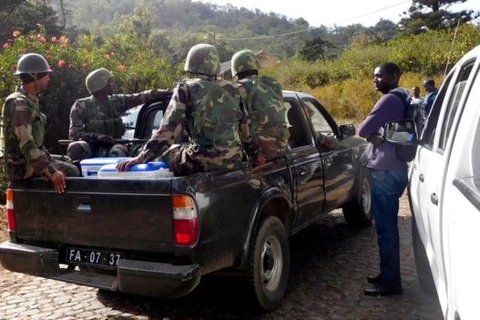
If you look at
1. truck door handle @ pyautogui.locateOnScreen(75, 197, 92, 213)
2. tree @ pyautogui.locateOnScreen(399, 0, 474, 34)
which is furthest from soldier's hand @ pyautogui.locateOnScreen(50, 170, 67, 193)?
tree @ pyautogui.locateOnScreen(399, 0, 474, 34)

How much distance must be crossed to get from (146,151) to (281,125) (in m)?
1.32

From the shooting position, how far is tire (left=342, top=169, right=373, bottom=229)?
620 cm

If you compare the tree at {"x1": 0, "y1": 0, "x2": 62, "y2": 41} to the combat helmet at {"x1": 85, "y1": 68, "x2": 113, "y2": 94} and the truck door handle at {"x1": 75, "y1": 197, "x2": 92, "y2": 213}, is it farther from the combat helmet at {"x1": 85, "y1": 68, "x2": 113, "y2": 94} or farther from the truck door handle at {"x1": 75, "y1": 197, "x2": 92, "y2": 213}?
the truck door handle at {"x1": 75, "y1": 197, "x2": 92, "y2": 213}

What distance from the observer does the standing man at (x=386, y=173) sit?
4098 mm

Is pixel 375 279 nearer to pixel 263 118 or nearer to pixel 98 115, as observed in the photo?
pixel 263 118

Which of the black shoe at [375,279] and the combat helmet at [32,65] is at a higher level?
the combat helmet at [32,65]

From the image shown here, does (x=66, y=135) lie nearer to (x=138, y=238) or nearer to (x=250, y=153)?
(x=250, y=153)

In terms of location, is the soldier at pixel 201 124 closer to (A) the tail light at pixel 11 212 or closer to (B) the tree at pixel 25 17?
(A) the tail light at pixel 11 212

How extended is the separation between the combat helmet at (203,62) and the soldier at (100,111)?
1.44m

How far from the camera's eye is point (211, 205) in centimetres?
328

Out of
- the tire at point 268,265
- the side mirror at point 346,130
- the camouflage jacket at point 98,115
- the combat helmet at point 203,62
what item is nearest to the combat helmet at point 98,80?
the camouflage jacket at point 98,115

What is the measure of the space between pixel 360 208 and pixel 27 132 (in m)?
4.02

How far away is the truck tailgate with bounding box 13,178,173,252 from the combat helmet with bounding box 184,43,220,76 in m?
1.09

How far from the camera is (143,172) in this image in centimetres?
344
